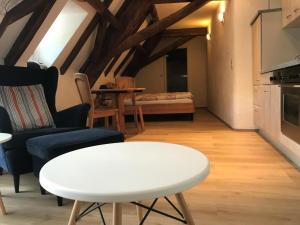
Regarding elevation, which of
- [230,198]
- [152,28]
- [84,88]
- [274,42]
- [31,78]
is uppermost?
[152,28]

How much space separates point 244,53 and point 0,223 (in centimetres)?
390

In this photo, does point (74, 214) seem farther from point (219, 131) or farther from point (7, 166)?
point (219, 131)

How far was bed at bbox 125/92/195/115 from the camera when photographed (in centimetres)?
579

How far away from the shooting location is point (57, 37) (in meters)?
4.46

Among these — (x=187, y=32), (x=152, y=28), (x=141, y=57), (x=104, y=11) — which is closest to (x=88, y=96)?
(x=104, y=11)

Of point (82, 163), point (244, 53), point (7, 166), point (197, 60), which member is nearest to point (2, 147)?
point (7, 166)

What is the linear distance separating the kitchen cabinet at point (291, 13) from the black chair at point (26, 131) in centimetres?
244

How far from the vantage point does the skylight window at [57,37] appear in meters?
4.36

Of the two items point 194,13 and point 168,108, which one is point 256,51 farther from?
point 194,13

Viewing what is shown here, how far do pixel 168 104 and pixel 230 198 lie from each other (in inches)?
161

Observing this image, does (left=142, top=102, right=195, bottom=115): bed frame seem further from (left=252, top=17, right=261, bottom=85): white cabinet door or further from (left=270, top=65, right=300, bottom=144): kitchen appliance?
(left=270, top=65, right=300, bottom=144): kitchen appliance

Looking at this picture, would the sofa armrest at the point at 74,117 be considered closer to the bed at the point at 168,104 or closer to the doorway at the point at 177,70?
the bed at the point at 168,104

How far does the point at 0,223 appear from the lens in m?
1.61

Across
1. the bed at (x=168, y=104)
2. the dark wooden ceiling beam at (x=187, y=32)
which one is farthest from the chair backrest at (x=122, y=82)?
the dark wooden ceiling beam at (x=187, y=32)
